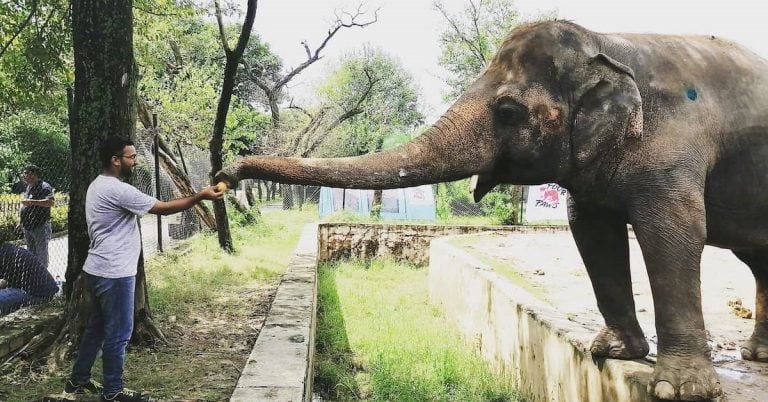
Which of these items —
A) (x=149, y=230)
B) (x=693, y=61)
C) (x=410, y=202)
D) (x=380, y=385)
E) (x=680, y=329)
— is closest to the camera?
(x=680, y=329)

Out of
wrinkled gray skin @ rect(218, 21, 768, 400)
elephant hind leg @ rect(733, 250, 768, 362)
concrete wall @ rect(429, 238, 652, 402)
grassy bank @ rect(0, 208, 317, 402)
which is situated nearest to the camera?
wrinkled gray skin @ rect(218, 21, 768, 400)

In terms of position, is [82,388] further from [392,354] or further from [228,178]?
[392,354]

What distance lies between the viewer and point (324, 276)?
12609 millimetres

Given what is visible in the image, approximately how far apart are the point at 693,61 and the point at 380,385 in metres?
3.90

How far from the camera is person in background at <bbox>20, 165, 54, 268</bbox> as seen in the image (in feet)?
25.5

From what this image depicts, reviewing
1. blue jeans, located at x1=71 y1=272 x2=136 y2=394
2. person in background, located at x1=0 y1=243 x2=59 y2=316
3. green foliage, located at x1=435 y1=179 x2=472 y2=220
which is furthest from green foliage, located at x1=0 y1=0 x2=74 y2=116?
green foliage, located at x1=435 y1=179 x2=472 y2=220

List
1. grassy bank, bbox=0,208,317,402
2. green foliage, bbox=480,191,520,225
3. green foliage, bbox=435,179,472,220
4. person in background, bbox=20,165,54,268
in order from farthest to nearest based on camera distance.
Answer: green foliage, bbox=435,179,472,220
green foliage, bbox=480,191,520,225
person in background, bbox=20,165,54,268
grassy bank, bbox=0,208,317,402

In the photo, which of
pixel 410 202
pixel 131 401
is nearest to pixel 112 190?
pixel 131 401

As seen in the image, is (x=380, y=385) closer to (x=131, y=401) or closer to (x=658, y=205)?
(x=131, y=401)

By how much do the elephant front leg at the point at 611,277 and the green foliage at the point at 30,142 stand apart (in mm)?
13505

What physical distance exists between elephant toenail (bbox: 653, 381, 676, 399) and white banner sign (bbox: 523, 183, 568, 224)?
16996 millimetres

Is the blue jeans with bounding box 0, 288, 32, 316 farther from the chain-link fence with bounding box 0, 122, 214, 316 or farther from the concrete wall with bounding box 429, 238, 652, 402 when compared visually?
the concrete wall with bounding box 429, 238, 652, 402

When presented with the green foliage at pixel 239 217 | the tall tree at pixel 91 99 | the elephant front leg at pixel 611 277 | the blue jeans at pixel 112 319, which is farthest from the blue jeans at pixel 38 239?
the green foliage at pixel 239 217

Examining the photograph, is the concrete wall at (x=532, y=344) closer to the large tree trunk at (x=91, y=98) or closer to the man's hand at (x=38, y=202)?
the large tree trunk at (x=91, y=98)
